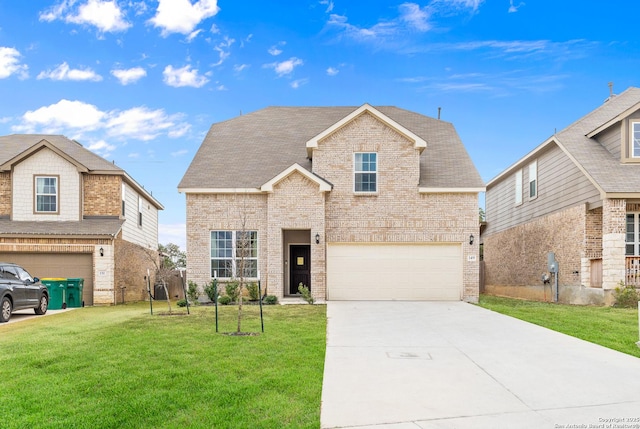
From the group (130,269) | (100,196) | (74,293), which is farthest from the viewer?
(130,269)

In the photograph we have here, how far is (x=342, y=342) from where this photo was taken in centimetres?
979

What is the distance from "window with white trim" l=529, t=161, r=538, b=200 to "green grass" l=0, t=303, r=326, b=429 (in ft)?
52.3

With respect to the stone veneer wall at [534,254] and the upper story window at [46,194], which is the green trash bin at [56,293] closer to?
the upper story window at [46,194]

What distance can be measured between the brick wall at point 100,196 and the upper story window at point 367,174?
32.8 ft

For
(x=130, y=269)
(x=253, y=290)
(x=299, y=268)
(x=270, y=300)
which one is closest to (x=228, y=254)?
(x=253, y=290)

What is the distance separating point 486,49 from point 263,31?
8.92 m

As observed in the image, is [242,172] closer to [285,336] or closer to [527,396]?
[285,336]

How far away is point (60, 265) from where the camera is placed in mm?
20172

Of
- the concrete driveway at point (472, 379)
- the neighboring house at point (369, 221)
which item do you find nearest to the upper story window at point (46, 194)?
the neighboring house at point (369, 221)

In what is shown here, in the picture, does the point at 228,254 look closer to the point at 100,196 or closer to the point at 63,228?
the point at 100,196

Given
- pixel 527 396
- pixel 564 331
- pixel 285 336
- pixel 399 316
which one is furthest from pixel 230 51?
pixel 527 396

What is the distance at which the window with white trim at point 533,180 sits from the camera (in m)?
23.2

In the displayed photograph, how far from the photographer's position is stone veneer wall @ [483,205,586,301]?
1920 cm

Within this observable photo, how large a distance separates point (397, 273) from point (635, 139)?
9696 millimetres
